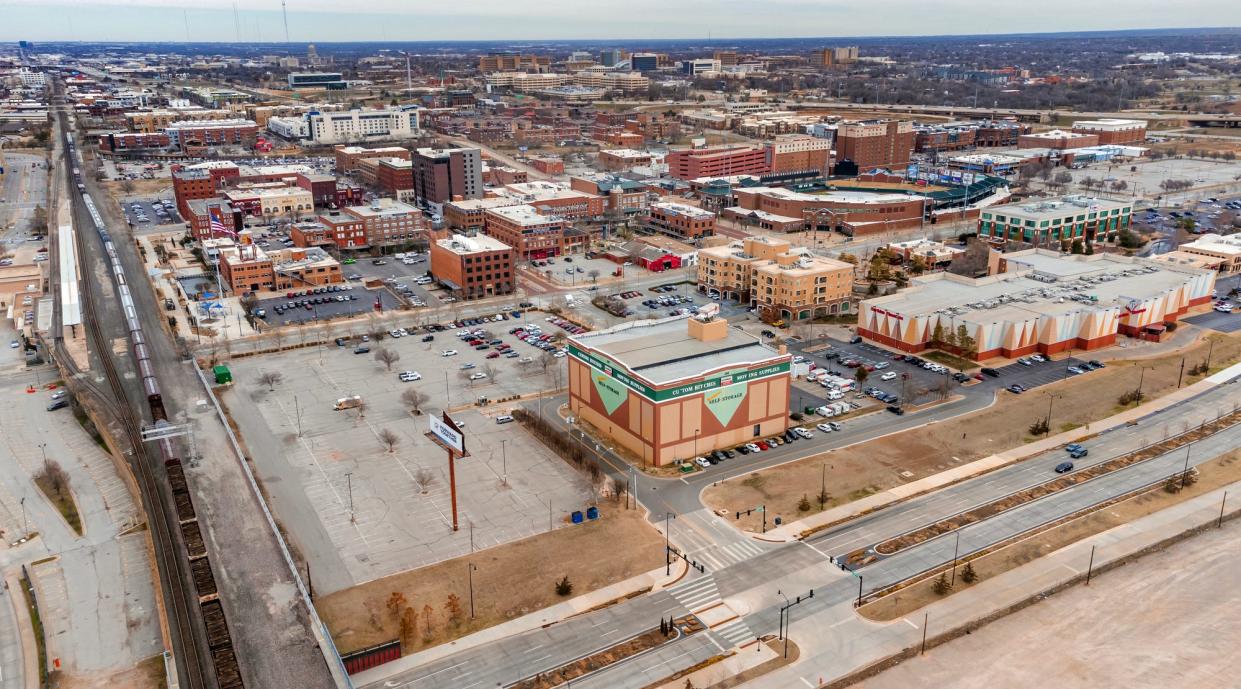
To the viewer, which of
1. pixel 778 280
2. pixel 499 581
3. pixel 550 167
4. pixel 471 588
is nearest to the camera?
pixel 471 588

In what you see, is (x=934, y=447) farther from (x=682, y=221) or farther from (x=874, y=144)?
(x=874, y=144)

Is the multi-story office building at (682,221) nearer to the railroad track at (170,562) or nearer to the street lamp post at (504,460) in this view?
the street lamp post at (504,460)

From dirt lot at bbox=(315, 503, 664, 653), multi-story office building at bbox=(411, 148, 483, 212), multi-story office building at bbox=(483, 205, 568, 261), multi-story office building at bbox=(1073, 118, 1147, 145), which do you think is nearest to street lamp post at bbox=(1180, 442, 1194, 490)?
dirt lot at bbox=(315, 503, 664, 653)

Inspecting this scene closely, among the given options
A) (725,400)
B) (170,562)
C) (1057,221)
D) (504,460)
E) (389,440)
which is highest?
(1057,221)

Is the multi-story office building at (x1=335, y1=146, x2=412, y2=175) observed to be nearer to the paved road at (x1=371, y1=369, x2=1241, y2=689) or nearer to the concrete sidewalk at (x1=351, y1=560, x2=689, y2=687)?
the paved road at (x1=371, y1=369, x2=1241, y2=689)

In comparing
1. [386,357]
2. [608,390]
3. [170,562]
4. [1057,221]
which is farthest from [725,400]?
[1057,221]
